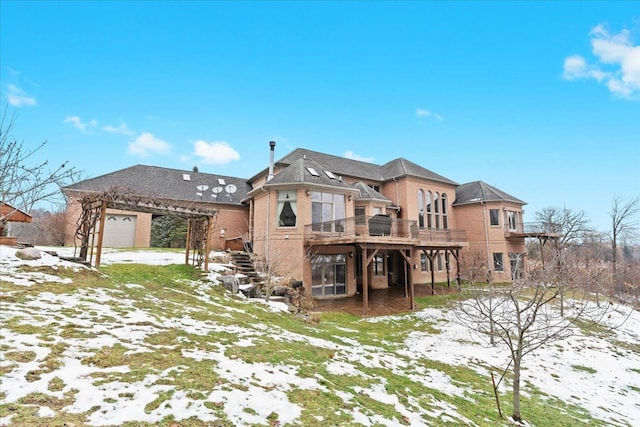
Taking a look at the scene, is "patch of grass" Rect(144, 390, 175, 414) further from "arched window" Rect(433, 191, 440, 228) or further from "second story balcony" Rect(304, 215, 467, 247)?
"arched window" Rect(433, 191, 440, 228)

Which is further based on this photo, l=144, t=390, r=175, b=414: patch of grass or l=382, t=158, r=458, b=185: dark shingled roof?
l=382, t=158, r=458, b=185: dark shingled roof

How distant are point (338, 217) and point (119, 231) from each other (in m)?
15.1

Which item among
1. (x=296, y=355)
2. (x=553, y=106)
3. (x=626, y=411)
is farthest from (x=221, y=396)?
(x=553, y=106)

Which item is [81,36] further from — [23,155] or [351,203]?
[351,203]

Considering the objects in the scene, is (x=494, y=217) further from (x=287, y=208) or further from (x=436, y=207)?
(x=287, y=208)

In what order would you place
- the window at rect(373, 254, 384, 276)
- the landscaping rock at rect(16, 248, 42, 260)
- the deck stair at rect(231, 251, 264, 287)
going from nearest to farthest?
the landscaping rock at rect(16, 248, 42, 260) < the deck stair at rect(231, 251, 264, 287) < the window at rect(373, 254, 384, 276)

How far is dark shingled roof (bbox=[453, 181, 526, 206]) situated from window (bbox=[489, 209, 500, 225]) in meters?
0.90

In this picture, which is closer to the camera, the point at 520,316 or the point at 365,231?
the point at 520,316

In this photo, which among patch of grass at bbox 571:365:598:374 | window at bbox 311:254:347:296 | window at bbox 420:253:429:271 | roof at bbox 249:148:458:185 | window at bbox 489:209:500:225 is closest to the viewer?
patch of grass at bbox 571:365:598:374

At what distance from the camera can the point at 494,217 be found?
22.5m

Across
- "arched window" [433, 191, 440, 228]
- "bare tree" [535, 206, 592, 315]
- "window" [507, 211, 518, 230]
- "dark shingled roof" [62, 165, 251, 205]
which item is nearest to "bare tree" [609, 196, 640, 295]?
"bare tree" [535, 206, 592, 315]

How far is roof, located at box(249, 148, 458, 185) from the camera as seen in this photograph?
838 inches

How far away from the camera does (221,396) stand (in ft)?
11.4

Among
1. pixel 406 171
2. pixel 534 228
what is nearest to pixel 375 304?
pixel 406 171
